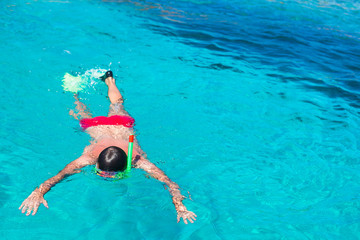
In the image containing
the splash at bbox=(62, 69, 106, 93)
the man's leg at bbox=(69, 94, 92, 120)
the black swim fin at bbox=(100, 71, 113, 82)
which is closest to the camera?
the man's leg at bbox=(69, 94, 92, 120)

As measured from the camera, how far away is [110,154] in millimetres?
3934

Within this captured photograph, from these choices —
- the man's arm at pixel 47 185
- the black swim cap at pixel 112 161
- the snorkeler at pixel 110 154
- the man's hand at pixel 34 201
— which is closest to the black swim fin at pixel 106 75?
the snorkeler at pixel 110 154

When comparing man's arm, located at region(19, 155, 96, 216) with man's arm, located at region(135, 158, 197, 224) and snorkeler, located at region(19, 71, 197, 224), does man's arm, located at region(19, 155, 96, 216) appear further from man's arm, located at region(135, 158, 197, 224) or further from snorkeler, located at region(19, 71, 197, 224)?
man's arm, located at region(135, 158, 197, 224)

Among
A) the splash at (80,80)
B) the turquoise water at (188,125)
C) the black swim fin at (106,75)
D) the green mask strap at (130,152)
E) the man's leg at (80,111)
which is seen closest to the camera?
the green mask strap at (130,152)

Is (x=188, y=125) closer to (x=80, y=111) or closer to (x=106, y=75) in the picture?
(x=80, y=111)

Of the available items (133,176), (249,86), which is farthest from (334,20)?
(133,176)

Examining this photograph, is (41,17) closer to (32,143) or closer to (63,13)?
(63,13)

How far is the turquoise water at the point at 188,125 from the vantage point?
3.96m

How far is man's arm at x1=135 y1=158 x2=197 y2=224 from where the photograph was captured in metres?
3.63

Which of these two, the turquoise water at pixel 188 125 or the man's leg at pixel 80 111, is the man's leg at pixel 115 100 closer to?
the turquoise water at pixel 188 125

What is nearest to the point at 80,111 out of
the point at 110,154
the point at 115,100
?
the point at 115,100

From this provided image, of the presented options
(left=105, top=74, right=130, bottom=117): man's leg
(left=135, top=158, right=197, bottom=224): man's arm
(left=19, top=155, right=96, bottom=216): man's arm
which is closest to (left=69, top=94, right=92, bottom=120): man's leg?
(left=105, top=74, right=130, bottom=117): man's leg

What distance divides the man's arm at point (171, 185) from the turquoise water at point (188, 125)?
0.17 m

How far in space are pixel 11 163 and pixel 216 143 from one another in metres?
2.84
